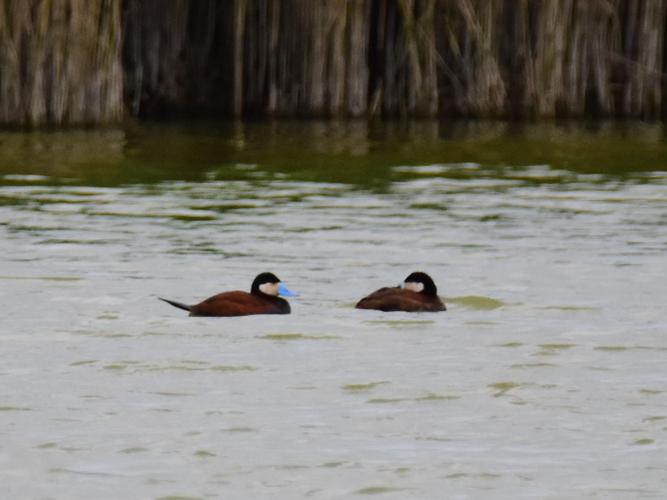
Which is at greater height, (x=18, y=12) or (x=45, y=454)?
(x=18, y=12)

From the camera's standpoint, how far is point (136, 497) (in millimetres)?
6023

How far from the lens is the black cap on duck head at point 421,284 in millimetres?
9203

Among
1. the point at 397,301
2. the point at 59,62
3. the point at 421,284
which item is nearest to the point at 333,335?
the point at 397,301

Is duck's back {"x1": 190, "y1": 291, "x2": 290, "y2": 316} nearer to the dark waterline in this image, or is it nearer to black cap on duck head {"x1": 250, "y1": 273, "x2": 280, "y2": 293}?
black cap on duck head {"x1": 250, "y1": 273, "x2": 280, "y2": 293}

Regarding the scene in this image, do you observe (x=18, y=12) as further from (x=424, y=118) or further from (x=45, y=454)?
(x=45, y=454)

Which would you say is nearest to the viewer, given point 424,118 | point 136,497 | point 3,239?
point 136,497

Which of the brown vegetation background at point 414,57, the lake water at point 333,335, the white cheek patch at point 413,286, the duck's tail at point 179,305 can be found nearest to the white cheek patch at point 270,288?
the lake water at point 333,335

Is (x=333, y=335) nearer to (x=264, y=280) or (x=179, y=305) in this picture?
(x=264, y=280)

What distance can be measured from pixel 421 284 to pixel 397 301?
0.18 meters

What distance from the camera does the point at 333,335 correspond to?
873cm

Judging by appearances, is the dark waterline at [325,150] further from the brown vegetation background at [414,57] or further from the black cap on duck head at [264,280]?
the black cap on duck head at [264,280]

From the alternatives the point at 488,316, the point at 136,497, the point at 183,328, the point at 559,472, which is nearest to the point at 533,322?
the point at 488,316

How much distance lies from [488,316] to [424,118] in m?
10.5

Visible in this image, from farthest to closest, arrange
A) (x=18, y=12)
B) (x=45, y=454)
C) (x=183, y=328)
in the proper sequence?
(x=18, y=12), (x=183, y=328), (x=45, y=454)
